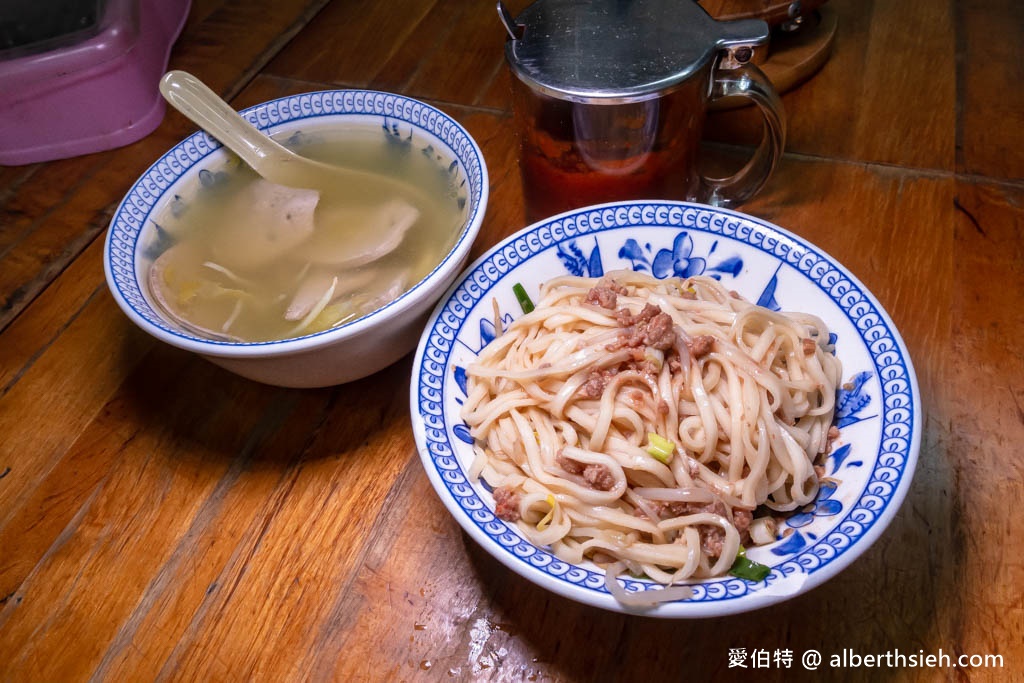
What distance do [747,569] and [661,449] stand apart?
0.21 metres

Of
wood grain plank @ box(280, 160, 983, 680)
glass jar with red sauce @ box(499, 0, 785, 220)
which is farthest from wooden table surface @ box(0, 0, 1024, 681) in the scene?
glass jar with red sauce @ box(499, 0, 785, 220)

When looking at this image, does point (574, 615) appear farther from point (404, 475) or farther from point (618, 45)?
point (618, 45)

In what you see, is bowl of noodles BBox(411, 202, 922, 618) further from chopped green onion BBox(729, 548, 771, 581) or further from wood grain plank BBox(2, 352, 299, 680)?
wood grain plank BBox(2, 352, 299, 680)

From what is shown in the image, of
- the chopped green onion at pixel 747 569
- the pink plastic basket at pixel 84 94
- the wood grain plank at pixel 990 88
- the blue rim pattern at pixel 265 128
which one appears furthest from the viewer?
the pink plastic basket at pixel 84 94

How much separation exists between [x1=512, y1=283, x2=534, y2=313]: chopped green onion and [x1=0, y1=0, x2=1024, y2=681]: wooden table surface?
274 millimetres

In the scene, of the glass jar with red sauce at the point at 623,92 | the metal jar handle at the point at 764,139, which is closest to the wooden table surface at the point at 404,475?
the metal jar handle at the point at 764,139

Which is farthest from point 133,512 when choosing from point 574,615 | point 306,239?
point 574,615

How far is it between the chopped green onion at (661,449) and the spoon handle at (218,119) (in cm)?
105

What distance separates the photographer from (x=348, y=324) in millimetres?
1100

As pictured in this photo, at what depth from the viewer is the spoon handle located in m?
1.53

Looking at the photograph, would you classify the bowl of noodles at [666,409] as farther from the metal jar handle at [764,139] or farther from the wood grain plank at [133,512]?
the wood grain plank at [133,512]

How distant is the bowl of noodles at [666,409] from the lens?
939 mm

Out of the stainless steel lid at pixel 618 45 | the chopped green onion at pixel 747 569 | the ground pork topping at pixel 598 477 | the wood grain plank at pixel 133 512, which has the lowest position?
the wood grain plank at pixel 133 512

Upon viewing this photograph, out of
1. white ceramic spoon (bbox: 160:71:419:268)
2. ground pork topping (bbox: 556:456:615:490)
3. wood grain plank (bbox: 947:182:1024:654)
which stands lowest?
wood grain plank (bbox: 947:182:1024:654)
